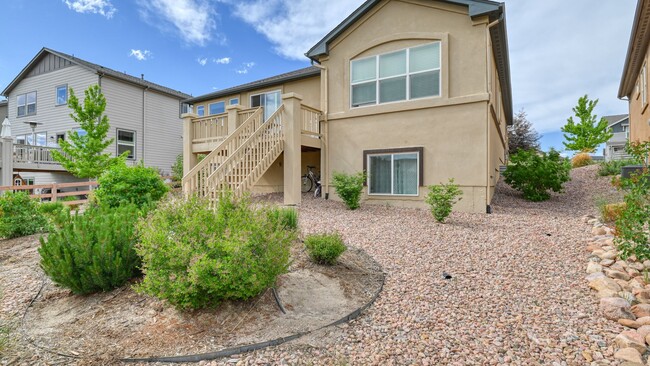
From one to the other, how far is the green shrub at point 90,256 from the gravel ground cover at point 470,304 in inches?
72.8

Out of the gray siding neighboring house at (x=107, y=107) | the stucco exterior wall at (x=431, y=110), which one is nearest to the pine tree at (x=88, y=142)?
the gray siding neighboring house at (x=107, y=107)

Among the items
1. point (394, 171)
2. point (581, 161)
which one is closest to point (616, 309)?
point (394, 171)

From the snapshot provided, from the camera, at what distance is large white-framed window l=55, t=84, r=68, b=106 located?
63.6 ft

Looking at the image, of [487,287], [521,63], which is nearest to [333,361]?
[487,287]

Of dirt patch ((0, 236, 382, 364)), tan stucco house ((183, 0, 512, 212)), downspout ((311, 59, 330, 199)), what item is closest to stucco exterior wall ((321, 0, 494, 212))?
tan stucco house ((183, 0, 512, 212))

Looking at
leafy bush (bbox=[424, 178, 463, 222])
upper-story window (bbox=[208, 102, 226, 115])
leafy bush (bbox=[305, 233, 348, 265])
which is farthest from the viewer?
upper-story window (bbox=[208, 102, 226, 115])

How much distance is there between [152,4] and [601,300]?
573 inches

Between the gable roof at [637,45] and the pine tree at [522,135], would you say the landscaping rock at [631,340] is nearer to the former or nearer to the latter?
→ the gable roof at [637,45]

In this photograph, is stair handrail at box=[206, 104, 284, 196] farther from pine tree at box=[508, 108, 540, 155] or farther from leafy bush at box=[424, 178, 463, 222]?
pine tree at box=[508, 108, 540, 155]

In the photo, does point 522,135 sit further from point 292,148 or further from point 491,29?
point 292,148

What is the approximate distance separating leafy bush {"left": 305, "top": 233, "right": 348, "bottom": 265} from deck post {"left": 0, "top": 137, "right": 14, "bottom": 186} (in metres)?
17.4

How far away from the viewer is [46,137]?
65.2ft

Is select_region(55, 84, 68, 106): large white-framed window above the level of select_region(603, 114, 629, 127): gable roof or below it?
below

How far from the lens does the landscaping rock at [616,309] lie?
3211mm
